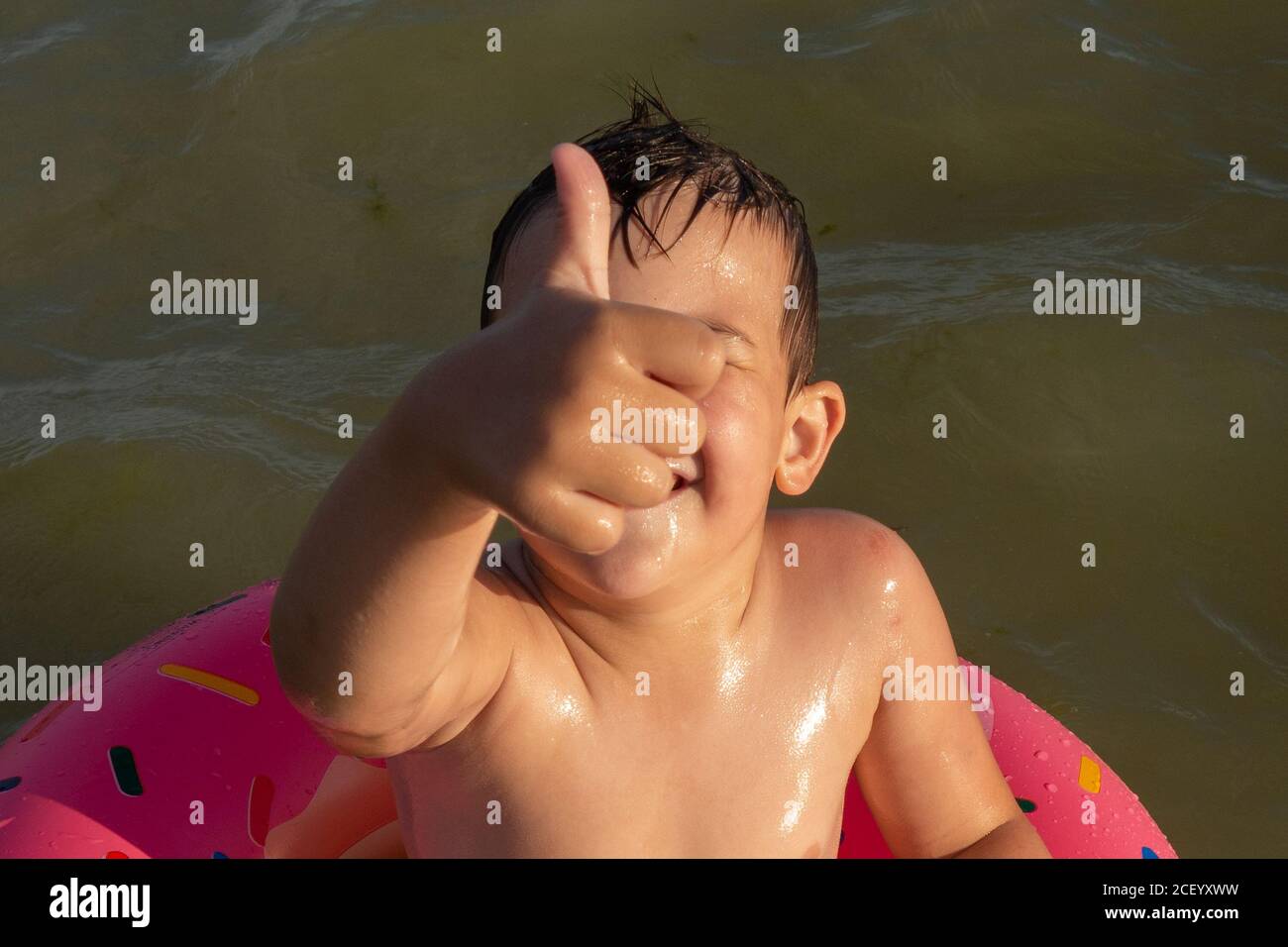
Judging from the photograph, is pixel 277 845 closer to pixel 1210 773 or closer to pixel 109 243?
pixel 1210 773

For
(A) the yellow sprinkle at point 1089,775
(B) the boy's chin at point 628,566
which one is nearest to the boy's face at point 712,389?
(B) the boy's chin at point 628,566

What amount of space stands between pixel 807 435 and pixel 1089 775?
2.67 ft

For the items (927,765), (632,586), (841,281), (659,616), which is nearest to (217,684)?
(659,616)

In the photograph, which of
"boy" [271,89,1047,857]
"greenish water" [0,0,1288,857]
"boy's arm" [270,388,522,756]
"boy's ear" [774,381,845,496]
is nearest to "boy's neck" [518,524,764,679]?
"boy" [271,89,1047,857]

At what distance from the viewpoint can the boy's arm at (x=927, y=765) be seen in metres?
2.08

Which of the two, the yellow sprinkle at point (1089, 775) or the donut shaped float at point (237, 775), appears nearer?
the donut shaped float at point (237, 775)

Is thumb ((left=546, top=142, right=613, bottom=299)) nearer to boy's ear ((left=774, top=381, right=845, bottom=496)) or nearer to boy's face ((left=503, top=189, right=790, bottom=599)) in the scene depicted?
boy's face ((left=503, top=189, right=790, bottom=599))

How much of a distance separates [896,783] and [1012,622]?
1.14 metres

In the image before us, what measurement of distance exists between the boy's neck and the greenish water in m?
1.38

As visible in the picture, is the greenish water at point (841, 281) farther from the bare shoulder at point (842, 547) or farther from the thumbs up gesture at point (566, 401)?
the thumbs up gesture at point (566, 401)

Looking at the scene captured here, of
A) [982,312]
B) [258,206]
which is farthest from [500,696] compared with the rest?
[258,206]

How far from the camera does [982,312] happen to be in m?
3.79

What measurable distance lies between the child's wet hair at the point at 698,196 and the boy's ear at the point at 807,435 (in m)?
0.04

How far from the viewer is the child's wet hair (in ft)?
5.79
